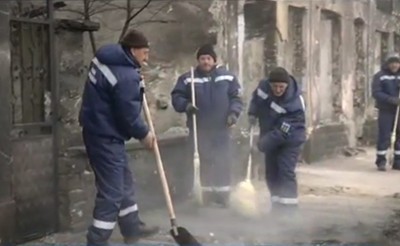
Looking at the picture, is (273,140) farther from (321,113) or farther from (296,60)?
(321,113)

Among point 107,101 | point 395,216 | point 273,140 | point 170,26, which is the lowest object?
point 395,216

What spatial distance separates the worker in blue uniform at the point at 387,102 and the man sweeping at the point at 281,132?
448 centimetres

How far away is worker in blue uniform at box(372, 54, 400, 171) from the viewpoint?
1148 centimetres

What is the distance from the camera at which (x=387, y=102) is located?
11.5m

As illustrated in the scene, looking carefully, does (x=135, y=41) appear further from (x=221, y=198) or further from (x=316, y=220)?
(x=316, y=220)

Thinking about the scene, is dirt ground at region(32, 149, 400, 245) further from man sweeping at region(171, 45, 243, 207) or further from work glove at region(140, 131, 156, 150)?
work glove at region(140, 131, 156, 150)

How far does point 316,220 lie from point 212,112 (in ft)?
5.19

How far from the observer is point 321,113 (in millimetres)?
13531

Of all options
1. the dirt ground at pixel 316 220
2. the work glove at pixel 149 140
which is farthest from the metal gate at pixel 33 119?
the work glove at pixel 149 140

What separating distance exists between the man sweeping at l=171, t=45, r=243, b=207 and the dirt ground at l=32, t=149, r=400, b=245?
1.01 ft

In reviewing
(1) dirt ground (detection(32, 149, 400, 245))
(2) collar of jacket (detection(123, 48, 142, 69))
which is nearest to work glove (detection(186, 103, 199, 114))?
(1) dirt ground (detection(32, 149, 400, 245))

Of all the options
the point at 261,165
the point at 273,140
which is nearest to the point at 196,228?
the point at 273,140

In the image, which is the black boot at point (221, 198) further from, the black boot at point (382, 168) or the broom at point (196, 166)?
the black boot at point (382, 168)

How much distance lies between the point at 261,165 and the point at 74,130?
13.1 feet
